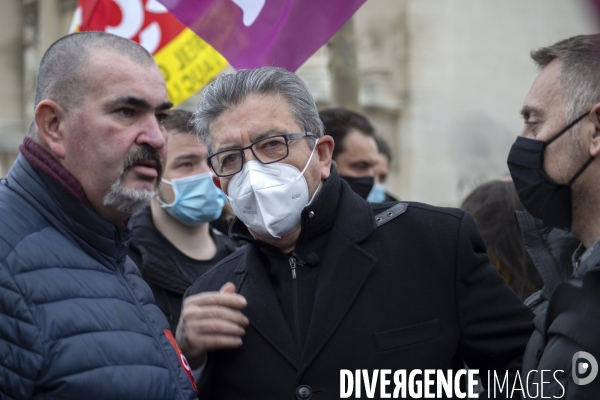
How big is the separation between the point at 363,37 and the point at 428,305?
15.1 meters

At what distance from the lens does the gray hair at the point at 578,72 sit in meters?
2.55

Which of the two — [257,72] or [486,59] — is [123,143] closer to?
[257,72]

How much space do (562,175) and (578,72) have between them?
33 cm

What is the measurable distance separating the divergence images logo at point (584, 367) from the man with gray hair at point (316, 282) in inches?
21.5

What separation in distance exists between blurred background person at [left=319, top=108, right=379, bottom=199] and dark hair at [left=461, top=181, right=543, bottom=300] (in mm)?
782

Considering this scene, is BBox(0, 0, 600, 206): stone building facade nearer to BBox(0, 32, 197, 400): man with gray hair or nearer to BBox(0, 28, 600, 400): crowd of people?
BBox(0, 28, 600, 400): crowd of people

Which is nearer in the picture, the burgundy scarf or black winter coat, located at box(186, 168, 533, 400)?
the burgundy scarf

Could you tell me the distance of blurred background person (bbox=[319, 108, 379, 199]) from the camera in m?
5.07

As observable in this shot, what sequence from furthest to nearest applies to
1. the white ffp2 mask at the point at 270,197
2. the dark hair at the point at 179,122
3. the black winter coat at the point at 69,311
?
the dark hair at the point at 179,122 < the white ffp2 mask at the point at 270,197 < the black winter coat at the point at 69,311

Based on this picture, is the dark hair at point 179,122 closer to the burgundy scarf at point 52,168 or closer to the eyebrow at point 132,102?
the eyebrow at point 132,102

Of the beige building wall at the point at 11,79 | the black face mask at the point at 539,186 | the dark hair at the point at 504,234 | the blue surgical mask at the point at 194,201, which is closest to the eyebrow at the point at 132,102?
the black face mask at the point at 539,186

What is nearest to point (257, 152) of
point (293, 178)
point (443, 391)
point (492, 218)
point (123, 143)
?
point (293, 178)

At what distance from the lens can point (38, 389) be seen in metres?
2.29

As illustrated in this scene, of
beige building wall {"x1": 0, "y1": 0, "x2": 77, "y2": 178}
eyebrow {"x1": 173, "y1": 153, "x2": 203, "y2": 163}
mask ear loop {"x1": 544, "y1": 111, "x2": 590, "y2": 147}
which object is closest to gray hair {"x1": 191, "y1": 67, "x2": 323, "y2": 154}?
mask ear loop {"x1": 544, "y1": 111, "x2": 590, "y2": 147}
